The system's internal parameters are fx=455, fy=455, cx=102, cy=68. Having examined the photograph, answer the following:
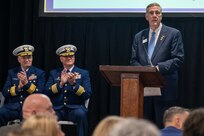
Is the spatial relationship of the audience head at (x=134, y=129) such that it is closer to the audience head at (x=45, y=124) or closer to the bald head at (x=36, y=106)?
the audience head at (x=45, y=124)

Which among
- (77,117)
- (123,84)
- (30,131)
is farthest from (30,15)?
(30,131)

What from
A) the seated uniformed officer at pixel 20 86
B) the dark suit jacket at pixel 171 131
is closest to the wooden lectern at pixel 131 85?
the dark suit jacket at pixel 171 131

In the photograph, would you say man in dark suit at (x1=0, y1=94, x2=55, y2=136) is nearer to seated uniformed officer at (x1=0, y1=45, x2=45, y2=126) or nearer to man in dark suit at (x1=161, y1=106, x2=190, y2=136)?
man in dark suit at (x1=161, y1=106, x2=190, y2=136)

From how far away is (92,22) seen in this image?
5816 millimetres

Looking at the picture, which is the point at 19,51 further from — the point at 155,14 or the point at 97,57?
the point at 155,14

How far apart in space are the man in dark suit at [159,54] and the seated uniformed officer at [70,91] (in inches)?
25.7

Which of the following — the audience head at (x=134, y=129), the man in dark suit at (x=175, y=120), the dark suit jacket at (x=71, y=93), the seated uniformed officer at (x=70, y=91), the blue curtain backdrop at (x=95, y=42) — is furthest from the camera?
the blue curtain backdrop at (x=95, y=42)

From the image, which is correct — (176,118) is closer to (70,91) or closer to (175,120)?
(175,120)

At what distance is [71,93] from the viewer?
4.93m

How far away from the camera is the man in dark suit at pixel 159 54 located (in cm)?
448

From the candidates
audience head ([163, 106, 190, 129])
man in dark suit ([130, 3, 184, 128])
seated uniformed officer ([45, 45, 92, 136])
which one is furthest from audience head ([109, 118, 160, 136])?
seated uniformed officer ([45, 45, 92, 136])

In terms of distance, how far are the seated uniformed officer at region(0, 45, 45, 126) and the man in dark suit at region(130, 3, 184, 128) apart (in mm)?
1180

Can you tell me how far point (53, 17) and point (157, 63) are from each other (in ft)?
6.35

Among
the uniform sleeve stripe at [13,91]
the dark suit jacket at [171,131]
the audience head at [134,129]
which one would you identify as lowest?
the uniform sleeve stripe at [13,91]
